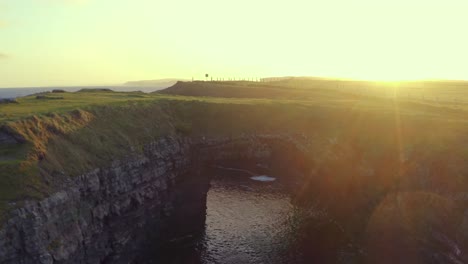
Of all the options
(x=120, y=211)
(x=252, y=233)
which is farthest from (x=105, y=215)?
(x=252, y=233)

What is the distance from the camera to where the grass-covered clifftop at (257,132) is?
6018 centimetres

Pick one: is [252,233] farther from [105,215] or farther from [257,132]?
[257,132]

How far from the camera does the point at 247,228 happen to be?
3068 inches

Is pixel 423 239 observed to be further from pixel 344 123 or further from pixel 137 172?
pixel 137 172

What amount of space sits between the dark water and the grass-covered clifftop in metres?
14.7

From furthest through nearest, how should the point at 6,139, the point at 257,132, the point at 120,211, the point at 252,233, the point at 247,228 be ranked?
the point at 257,132 → the point at 247,228 → the point at 252,233 → the point at 120,211 → the point at 6,139

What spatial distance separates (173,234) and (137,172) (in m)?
14.5

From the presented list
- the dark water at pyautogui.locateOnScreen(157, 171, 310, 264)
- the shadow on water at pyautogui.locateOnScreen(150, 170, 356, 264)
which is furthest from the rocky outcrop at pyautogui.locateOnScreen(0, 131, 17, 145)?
the dark water at pyautogui.locateOnScreen(157, 171, 310, 264)

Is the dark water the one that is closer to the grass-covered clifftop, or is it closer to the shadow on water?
the shadow on water

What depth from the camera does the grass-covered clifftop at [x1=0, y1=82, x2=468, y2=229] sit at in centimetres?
6018

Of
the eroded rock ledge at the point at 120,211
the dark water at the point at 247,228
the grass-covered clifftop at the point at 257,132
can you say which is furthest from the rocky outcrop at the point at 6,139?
the dark water at the point at 247,228

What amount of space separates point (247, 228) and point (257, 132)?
45494mm

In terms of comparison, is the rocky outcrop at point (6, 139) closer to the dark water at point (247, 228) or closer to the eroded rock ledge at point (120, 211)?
the eroded rock ledge at point (120, 211)

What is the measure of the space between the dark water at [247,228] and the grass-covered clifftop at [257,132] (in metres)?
14.7
